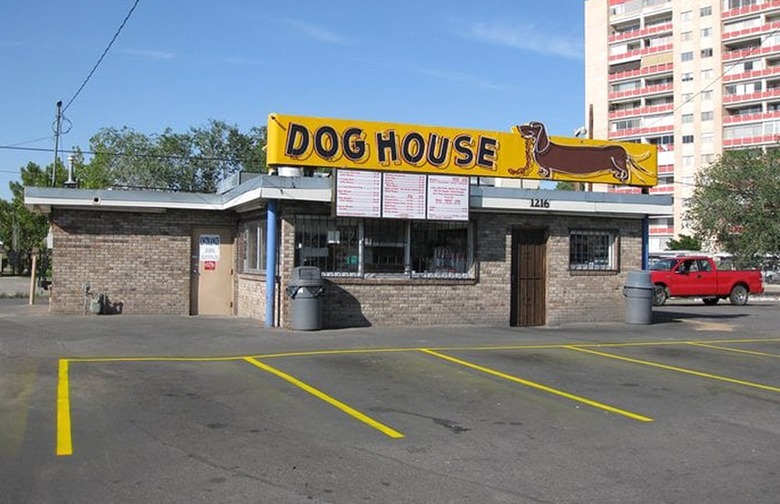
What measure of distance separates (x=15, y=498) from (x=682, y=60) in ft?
306

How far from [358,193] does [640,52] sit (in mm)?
85366

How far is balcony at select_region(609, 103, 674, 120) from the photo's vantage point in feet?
292

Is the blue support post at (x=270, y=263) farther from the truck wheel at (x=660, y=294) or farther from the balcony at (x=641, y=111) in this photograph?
the balcony at (x=641, y=111)

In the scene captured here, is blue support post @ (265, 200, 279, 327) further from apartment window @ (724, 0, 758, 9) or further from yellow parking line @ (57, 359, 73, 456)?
apartment window @ (724, 0, 758, 9)

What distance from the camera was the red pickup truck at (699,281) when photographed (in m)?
28.7

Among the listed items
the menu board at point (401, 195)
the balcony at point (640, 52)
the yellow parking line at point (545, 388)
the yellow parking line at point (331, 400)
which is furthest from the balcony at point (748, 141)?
the yellow parking line at point (331, 400)

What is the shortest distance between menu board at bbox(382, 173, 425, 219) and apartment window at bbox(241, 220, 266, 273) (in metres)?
3.06

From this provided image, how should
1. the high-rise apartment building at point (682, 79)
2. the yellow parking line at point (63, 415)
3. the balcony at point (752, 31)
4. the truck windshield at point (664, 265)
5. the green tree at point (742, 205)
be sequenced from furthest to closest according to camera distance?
the high-rise apartment building at point (682, 79), the balcony at point (752, 31), the green tree at point (742, 205), the truck windshield at point (664, 265), the yellow parking line at point (63, 415)

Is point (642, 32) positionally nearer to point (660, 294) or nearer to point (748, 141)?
point (748, 141)

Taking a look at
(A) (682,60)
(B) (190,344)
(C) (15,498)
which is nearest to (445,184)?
(B) (190,344)

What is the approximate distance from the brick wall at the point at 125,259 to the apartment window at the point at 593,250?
9.79 m

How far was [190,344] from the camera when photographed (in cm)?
1327

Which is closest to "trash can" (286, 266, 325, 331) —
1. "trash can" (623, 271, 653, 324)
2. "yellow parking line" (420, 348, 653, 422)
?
"yellow parking line" (420, 348, 653, 422)

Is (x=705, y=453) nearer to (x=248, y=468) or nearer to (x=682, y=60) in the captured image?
(x=248, y=468)
